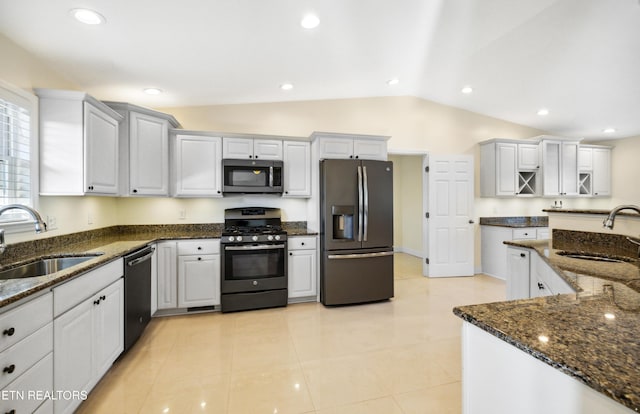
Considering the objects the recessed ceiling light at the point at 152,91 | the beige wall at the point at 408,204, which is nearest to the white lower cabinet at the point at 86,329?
the recessed ceiling light at the point at 152,91

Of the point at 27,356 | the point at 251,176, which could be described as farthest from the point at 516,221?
the point at 27,356

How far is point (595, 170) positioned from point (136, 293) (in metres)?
7.60

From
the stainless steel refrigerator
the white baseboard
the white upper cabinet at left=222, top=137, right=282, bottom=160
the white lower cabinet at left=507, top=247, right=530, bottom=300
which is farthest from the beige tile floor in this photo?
the white baseboard

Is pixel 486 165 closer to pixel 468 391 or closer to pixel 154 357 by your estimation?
pixel 468 391

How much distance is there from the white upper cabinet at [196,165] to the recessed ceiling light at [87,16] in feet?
4.92

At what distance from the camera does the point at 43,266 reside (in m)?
2.00

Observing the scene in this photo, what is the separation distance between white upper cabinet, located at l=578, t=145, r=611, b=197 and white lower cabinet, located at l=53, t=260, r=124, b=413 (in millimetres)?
7281

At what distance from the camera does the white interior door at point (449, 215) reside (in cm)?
464

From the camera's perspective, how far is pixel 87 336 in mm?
1753

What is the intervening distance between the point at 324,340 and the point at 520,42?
11.8ft

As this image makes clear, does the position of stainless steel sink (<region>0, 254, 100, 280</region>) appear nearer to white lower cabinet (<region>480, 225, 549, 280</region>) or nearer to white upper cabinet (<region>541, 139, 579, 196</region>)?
white lower cabinet (<region>480, 225, 549, 280</region>)

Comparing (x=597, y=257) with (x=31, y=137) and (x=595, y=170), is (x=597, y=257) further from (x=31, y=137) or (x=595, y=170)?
(x=595, y=170)

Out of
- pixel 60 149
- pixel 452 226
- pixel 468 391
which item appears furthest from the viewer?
pixel 452 226

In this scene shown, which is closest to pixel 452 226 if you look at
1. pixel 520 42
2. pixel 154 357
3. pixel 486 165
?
pixel 486 165
